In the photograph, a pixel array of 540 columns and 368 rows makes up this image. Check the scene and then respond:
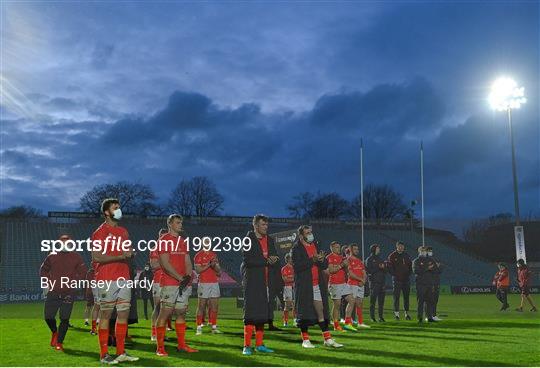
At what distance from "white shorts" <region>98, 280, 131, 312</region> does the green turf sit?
98cm

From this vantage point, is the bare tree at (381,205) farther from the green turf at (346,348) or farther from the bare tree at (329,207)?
the green turf at (346,348)

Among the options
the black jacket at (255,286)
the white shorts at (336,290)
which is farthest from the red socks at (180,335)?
the white shorts at (336,290)

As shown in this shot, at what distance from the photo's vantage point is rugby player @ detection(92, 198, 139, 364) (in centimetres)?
857

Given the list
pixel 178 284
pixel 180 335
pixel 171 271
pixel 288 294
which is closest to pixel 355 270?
pixel 288 294

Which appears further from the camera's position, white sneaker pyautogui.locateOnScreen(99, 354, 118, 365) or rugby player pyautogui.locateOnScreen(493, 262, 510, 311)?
rugby player pyautogui.locateOnScreen(493, 262, 510, 311)

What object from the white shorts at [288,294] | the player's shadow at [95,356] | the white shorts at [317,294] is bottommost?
the player's shadow at [95,356]

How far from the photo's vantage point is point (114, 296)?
8.62 meters

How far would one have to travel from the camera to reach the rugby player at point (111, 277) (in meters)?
8.57

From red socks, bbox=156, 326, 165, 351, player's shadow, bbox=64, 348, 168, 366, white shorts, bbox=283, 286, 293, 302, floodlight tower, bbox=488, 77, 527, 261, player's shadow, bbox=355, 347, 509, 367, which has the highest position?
floodlight tower, bbox=488, 77, 527, 261

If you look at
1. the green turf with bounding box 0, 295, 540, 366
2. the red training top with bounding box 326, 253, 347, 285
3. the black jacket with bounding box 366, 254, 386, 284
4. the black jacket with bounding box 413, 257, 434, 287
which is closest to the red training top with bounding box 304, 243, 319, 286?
A: the green turf with bounding box 0, 295, 540, 366

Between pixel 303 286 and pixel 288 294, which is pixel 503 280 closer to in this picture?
pixel 288 294

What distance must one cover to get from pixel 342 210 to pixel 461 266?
92.2 ft

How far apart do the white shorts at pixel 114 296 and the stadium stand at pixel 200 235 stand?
37640 mm

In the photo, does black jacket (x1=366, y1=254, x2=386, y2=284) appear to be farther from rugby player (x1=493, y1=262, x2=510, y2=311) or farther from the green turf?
rugby player (x1=493, y1=262, x2=510, y2=311)
